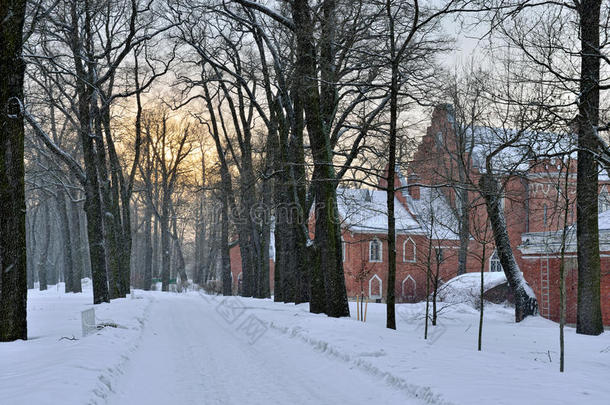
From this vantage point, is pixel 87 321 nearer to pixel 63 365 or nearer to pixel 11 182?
pixel 11 182

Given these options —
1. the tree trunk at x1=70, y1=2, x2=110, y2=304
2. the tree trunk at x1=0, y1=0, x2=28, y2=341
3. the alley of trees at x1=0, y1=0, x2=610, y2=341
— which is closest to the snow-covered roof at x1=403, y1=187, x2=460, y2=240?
the alley of trees at x1=0, y1=0, x2=610, y2=341

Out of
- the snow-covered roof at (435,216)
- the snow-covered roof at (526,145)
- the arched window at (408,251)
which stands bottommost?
the arched window at (408,251)

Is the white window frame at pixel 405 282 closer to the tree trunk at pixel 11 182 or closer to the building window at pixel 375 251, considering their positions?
the building window at pixel 375 251

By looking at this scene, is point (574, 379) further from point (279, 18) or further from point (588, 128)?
point (279, 18)

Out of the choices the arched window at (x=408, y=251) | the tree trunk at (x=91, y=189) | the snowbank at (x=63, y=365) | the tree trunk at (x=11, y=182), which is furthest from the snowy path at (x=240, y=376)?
the arched window at (x=408, y=251)

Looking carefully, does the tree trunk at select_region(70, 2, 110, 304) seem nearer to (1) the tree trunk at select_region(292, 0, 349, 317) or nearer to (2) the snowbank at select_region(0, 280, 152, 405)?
(2) the snowbank at select_region(0, 280, 152, 405)

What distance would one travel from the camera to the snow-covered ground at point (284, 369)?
7.50m

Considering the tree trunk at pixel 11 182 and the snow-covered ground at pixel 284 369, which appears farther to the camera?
the tree trunk at pixel 11 182

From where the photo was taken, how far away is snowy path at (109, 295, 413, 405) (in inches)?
306

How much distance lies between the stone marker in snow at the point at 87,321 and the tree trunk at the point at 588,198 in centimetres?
1168

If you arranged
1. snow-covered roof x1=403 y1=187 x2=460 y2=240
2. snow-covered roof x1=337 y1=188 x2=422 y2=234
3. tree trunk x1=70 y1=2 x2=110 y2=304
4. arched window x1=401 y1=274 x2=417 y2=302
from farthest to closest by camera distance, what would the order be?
1. arched window x1=401 y1=274 x2=417 y2=302
2. snow-covered roof x1=337 y1=188 x2=422 y2=234
3. tree trunk x1=70 y1=2 x2=110 y2=304
4. snow-covered roof x1=403 y1=187 x2=460 y2=240

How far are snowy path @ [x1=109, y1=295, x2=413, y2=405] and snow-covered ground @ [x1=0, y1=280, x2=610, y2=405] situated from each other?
0.6 inches

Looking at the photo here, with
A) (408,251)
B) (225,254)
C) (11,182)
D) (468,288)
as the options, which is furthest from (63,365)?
(408,251)

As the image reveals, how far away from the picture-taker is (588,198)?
15.2 metres
